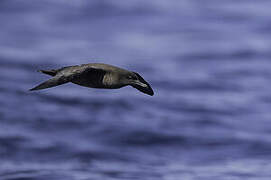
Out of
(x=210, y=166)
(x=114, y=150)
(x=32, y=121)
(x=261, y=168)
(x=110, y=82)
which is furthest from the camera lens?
(x=32, y=121)

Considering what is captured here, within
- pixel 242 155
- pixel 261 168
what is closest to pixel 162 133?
pixel 242 155

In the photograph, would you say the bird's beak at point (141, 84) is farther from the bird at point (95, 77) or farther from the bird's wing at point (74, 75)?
the bird's wing at point (74, 75)

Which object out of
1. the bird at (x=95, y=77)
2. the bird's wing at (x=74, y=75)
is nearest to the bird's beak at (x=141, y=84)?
the bird at (x=95, y=77)

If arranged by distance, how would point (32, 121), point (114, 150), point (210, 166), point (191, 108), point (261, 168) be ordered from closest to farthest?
point (261, 168) → point (210, 166) → point (114, 150) → point (32, 121) → point (191, 108)

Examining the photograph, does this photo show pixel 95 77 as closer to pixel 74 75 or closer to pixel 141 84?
pixel 74 75

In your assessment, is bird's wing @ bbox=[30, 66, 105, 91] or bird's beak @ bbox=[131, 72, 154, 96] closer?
bird's wing @ bbox=[30, 66, 105, 91]

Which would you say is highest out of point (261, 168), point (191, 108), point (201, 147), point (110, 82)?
point (191, 108)

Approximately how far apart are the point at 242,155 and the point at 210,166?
3316 millimetres

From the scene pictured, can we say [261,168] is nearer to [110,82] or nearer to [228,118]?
[228,118]

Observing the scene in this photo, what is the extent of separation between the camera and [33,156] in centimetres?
5472

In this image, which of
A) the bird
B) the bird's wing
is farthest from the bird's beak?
the bird's wing

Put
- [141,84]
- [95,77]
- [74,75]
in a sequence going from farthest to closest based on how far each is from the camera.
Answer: [141,84], [95,77], [74,75]

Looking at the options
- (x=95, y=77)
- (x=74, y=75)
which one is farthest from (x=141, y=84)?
(x=74, y=75)

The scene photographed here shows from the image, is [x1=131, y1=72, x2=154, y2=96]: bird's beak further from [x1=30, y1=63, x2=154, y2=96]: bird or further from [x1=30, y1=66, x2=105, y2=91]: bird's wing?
[x1=30, y1=66, x2=105, y2=91]: bird's wing
